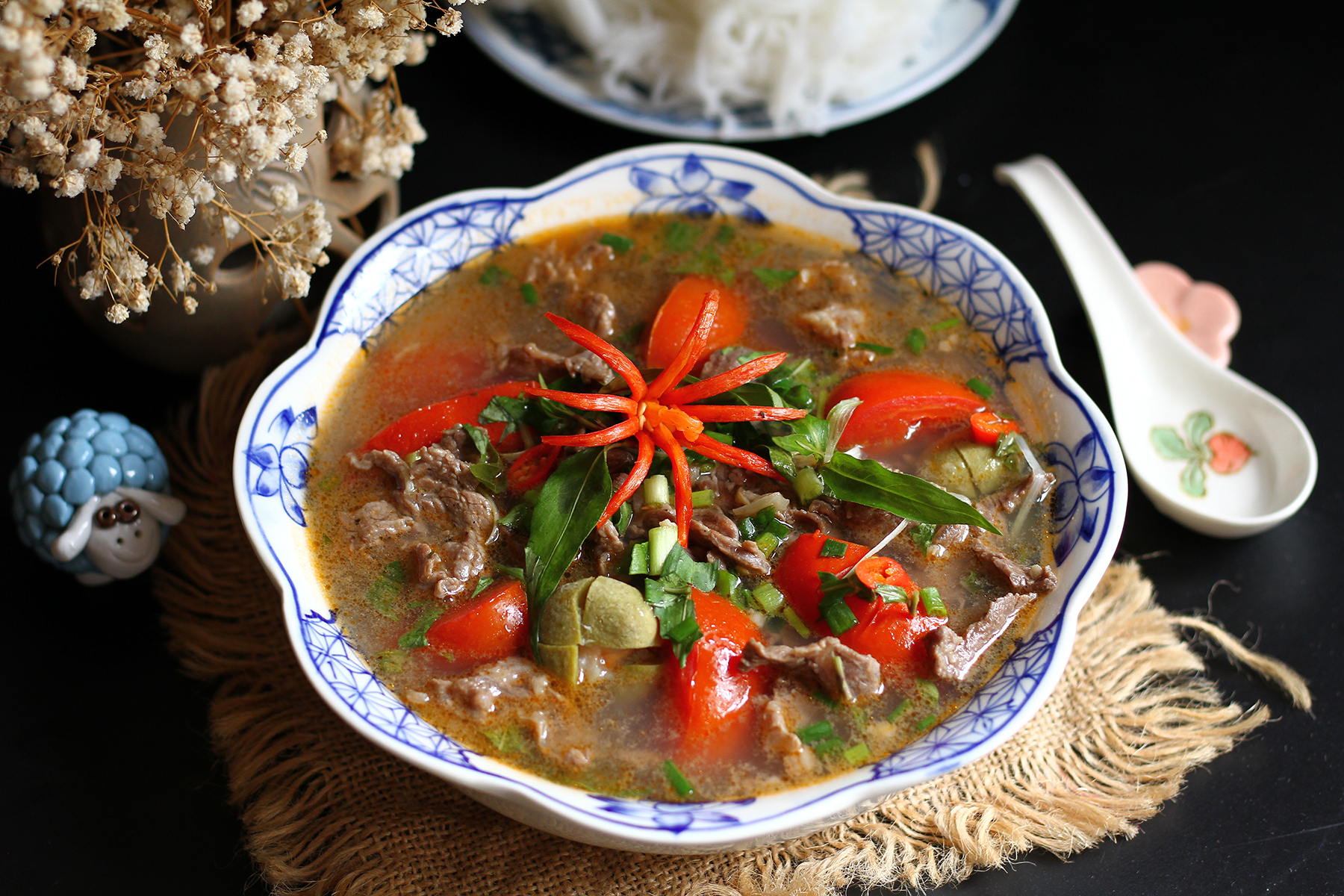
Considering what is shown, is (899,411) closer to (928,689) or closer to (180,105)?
(928,689)

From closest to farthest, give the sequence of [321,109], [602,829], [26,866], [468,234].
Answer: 1. [602,829]
2. [26,866]
3. [321,109]
4. [468,234]

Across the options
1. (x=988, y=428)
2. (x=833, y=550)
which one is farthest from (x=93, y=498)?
(x=988, y=428)

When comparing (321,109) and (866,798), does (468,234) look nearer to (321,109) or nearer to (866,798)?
(321,109)

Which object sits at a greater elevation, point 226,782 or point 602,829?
point 602,829

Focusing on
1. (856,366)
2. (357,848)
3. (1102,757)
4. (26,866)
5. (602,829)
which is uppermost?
(856,366)

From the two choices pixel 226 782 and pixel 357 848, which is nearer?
pixel 357 848

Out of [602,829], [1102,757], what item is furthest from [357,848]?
[1102,757]

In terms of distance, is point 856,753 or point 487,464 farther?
point 487,464
